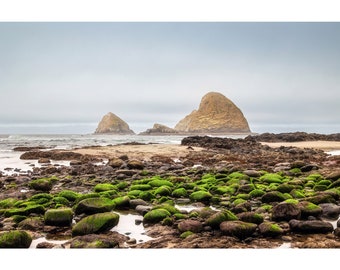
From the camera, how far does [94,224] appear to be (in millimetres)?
5203

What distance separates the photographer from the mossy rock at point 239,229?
16.2 ft

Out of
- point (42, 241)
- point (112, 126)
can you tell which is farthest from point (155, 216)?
point (112, 126)

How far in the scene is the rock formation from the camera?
140 metres

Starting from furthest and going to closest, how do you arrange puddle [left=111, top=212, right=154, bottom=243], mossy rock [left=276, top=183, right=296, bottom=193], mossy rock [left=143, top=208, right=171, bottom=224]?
1. mossy rock [left=276, top=183, right=296, bottom=193]
2. mossy rock [left=143, top=208, right=171, bottom=224]
3. puddle [left=111, top=212, right=154, bottom=243]

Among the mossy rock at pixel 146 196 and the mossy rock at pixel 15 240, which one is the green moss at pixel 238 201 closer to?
the mossy rock at pixel 146 196

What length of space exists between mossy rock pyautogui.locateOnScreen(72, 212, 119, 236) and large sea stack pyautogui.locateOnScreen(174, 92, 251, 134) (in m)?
114

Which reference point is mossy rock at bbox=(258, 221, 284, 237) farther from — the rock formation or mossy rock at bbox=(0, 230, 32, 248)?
the rock formation

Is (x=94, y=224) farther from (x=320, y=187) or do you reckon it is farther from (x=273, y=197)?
(x=320, y=187)

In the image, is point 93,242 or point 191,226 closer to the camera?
point 93,242

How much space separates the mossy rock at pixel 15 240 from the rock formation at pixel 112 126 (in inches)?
5298

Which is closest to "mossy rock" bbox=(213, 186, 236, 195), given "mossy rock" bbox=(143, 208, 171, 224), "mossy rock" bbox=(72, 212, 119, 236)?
"mossy rock" bbox=(143, 208, 171, 224)

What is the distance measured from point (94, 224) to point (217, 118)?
125975 mm

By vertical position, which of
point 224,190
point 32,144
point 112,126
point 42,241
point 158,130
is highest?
point 112,126
